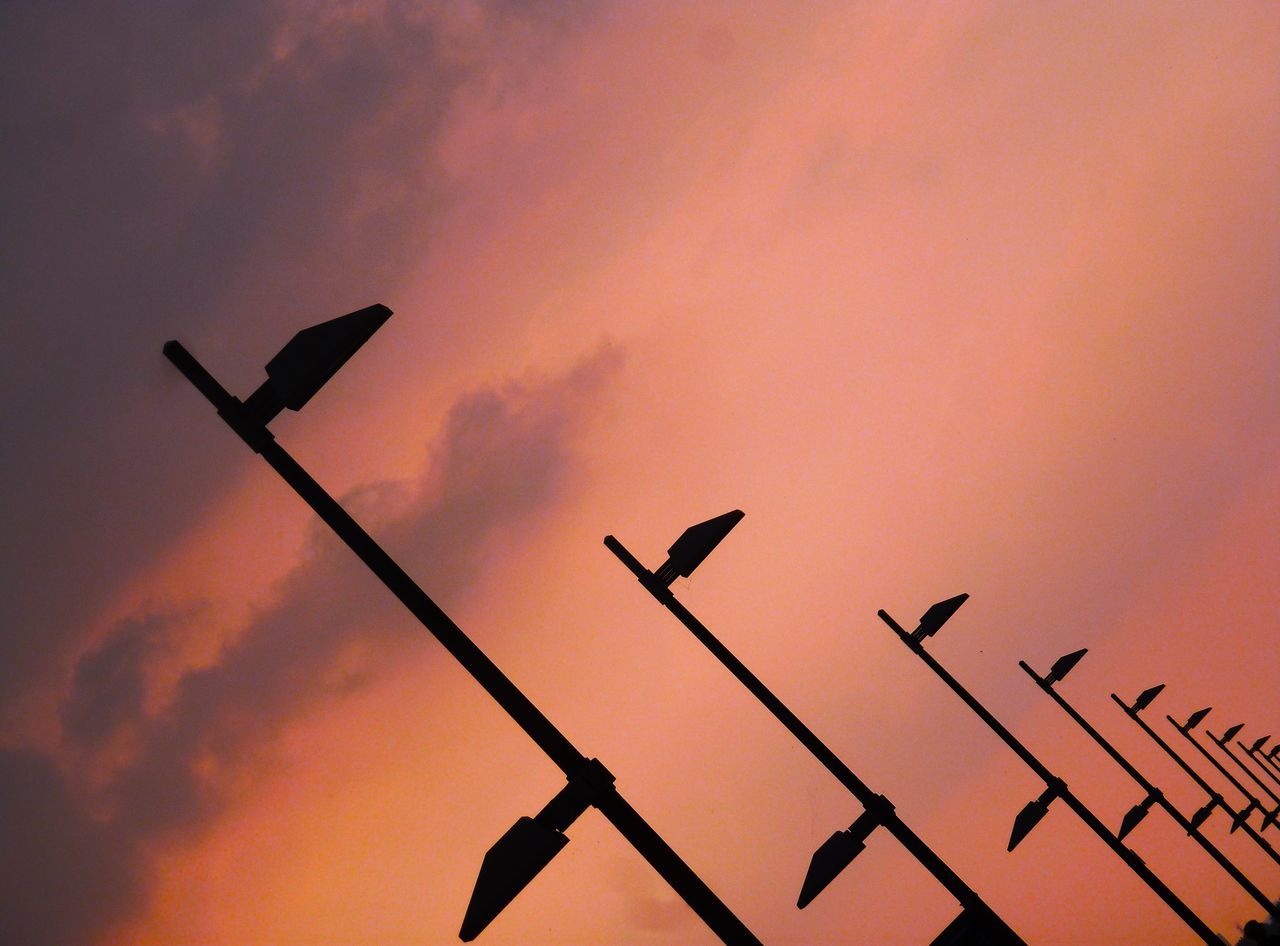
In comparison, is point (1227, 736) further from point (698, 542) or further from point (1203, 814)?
point (698, 542)

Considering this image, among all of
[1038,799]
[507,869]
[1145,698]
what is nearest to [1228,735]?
[1145,698]

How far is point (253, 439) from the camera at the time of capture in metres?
5.12

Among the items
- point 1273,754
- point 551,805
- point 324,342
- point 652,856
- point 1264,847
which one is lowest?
point 1273,754

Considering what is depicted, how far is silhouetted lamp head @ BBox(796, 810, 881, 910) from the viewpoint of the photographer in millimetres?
9016

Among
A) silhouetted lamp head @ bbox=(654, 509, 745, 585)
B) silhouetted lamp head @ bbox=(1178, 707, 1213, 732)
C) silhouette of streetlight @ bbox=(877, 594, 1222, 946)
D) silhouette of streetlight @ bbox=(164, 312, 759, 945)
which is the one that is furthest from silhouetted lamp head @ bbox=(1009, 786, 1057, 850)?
silhouetted lamp head @ bbox=(1178, 707, 1213, 732)

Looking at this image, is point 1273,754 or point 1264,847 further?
point 1273,754

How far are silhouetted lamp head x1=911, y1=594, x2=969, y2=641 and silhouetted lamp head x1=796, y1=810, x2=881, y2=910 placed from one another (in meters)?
4.80

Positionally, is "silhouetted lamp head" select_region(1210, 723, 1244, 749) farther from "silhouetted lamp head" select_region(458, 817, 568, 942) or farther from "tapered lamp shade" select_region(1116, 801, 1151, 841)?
"silhouetted lamp head" select_region(458, 817, 568, 942)

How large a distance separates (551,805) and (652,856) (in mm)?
651

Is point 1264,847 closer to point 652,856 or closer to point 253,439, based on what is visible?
point 652,856

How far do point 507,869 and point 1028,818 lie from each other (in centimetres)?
1171

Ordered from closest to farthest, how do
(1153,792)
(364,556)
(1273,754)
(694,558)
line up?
(364,556), (694,558), (1153,792), (1273,754)

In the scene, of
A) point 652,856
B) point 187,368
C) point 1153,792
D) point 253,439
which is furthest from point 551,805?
point 1153,792

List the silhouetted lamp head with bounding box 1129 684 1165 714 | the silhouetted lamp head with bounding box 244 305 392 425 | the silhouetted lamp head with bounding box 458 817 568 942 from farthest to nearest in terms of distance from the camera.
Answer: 1. the silhouetted lamp head with bounding box 1129 684 1165 714
2. the silhouetted lamp head with bounding box 244 305 392 425
3. the silhouetted lamp head with bounding box 458 817 568 942
